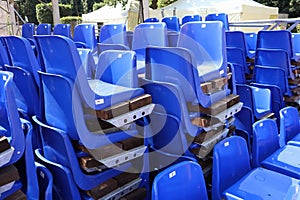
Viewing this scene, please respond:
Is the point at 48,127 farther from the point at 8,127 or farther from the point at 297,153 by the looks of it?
the point at 297,153

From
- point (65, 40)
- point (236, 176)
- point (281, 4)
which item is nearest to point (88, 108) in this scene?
point (65, 40)

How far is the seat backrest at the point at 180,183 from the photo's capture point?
143cm

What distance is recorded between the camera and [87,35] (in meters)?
4.00

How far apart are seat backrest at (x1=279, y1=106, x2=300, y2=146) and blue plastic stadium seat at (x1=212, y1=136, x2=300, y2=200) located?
0.56 metres

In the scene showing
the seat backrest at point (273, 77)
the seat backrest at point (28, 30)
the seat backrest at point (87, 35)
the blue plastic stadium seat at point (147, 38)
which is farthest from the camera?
the seat backrest at point (28, 30)

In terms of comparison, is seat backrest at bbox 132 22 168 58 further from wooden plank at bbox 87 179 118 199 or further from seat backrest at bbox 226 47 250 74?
wooden plank at bbox 87 179 118 199

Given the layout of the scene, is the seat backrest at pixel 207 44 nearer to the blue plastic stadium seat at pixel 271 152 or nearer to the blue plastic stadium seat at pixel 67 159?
the blue plastic stadium seat at pixel 271 152

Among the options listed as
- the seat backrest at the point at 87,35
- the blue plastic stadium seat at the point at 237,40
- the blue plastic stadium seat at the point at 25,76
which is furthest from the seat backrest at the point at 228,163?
the seat backrest at the point at 87,35

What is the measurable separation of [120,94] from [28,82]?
0.67 metres

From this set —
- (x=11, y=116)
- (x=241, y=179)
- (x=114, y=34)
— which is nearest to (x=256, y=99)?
(x=241, y=179)

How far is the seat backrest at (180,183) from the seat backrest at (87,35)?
264 cm

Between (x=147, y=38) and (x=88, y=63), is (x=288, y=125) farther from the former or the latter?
(x=88, y=63)

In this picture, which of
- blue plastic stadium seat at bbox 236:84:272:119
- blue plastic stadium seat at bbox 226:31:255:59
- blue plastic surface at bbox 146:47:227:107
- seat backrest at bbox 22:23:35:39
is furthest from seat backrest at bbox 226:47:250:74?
seat backrest at bbox 22:23:35:39

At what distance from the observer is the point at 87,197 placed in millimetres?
1769
